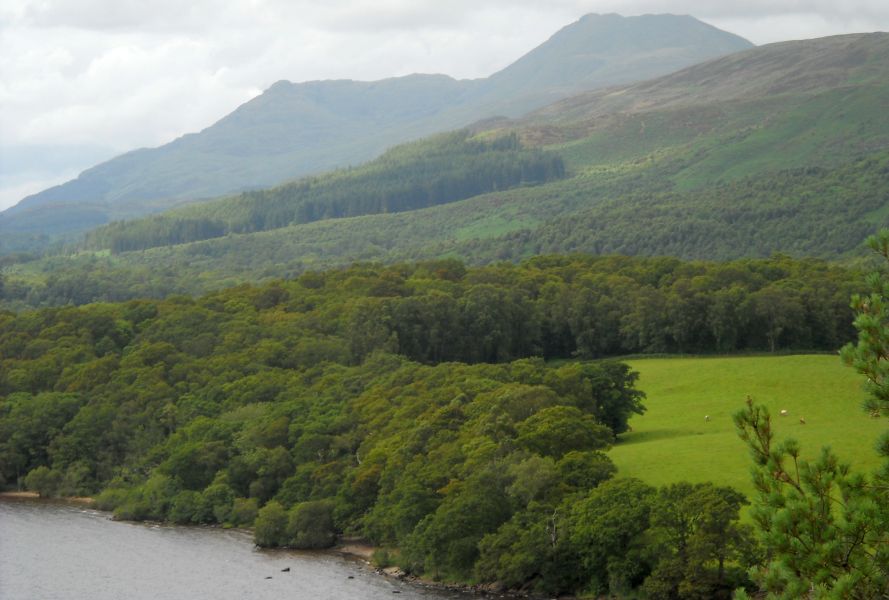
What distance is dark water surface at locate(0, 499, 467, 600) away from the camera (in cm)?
7967

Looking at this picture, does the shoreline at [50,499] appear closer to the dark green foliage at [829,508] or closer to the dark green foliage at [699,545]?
the dark green foliage at [699,545]

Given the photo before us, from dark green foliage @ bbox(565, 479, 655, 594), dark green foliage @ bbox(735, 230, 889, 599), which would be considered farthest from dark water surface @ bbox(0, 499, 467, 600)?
dark green foliage @ bbox(735, 230, 889, 599)

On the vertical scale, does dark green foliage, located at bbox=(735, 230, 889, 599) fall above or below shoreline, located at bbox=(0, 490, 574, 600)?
above

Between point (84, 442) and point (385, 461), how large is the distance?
42.8 metres

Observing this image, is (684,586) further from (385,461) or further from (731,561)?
(385,461)

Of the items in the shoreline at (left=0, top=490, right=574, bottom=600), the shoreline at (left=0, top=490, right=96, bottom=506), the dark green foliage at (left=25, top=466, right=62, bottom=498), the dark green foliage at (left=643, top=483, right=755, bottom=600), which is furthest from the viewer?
the dark green foliage at (left=25, top=466, right=62, bottom=498)

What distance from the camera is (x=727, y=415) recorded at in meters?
106

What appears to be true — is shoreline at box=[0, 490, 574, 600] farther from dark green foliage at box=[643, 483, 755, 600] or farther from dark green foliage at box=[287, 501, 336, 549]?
dark green foliage at box=[643, 483, 755, 600]

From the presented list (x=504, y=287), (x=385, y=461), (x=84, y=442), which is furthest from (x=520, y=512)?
(x=504, y=287)

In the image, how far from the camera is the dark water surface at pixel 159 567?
261 ft

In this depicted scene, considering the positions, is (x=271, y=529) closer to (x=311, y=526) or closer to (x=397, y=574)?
(x=311, y=526)

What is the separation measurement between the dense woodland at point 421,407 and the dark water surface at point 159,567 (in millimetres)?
4074

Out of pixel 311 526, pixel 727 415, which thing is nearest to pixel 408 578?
pixel 311 526

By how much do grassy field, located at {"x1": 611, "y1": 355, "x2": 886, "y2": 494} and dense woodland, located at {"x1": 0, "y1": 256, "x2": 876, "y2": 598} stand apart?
4.09m
